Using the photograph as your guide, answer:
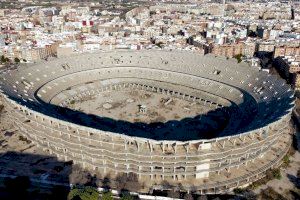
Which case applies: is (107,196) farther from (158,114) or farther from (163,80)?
(163,80)

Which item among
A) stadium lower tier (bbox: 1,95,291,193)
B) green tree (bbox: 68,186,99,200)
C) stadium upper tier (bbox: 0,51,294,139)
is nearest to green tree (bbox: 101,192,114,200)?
green tree (bbox: 68,186,99,200)

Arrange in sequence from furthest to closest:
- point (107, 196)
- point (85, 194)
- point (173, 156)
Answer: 1. point (173, 156)
2. point (107, 196)
3. point (85, 194)

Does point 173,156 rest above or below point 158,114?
above

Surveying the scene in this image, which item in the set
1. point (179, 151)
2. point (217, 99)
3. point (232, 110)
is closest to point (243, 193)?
point (179, 151)

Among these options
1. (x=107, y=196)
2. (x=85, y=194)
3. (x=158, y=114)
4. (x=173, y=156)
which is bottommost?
(x=158, y=114)

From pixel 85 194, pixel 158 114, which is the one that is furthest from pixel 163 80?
pixel 85 194

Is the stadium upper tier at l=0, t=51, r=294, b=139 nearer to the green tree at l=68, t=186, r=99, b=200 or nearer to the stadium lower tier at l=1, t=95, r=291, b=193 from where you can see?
the stadium lower tier at l=1, t=95, r=291, b=193

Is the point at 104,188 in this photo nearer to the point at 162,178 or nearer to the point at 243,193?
the point at 162,178

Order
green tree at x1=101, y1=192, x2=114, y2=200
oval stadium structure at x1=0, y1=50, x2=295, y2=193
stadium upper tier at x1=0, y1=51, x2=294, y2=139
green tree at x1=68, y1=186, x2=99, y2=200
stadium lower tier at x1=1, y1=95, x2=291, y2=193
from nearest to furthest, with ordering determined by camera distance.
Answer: green tree at x1=68, y1=186, x2=99, y2=200, green tree at x1=101, y1=192, x2=114, y2=200, stadium lower tier at x1=1, y1=95, x2=291, y2=193, oval stadium structure at x1=0, y1=50, x2=295, y2=193, stadium upper tier at x1=0, y1=51, x2=294, y2=139
